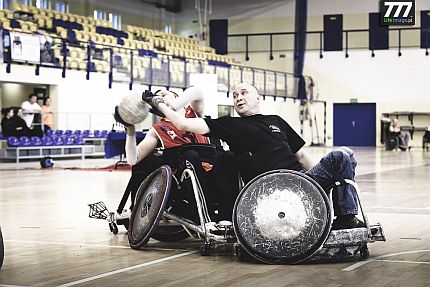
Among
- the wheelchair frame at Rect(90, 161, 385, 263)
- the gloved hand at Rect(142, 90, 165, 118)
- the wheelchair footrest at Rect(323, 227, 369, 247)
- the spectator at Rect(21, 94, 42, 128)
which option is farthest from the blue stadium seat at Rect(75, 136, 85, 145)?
the wheelchair footrest at Rect(323, 227, 369, 247)

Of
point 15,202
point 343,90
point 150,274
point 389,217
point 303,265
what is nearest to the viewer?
point 150,274

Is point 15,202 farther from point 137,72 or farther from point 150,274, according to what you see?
point 137,72

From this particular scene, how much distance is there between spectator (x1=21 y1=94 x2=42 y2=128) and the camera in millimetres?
24016

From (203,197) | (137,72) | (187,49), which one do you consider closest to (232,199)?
(203,197)

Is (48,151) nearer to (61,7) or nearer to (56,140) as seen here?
(56,140)

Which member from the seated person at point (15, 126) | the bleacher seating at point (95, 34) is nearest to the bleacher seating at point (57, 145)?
the seated person at point (15, 126)

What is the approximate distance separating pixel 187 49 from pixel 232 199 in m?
32.7

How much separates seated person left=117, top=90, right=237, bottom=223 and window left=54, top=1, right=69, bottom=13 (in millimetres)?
29187

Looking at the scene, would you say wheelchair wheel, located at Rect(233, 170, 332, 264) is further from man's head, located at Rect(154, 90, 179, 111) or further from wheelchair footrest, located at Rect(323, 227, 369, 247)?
man's head, located at Rect(154, 90, 179, 111)

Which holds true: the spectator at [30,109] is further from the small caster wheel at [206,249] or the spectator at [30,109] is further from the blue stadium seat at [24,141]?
the small caster wheel at [206,249]

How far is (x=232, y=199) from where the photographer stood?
6.73 m

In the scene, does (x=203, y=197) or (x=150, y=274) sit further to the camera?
(x=203, y=197)

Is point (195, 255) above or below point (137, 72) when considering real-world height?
below

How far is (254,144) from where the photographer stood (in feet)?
21.3
